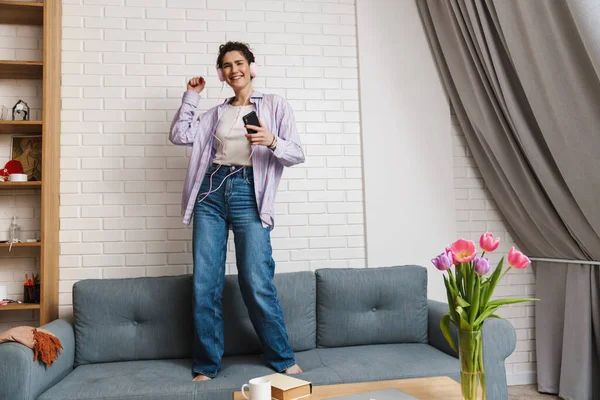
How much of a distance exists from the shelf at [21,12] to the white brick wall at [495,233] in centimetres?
274

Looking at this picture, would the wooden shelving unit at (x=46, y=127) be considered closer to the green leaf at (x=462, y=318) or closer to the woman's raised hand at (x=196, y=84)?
the woman's raised hand at (x=196, y=84)

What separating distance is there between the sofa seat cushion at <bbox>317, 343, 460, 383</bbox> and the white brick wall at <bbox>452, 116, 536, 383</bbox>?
1012 mm

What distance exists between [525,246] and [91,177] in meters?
2.85

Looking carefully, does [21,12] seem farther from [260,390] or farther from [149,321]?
[260,390]

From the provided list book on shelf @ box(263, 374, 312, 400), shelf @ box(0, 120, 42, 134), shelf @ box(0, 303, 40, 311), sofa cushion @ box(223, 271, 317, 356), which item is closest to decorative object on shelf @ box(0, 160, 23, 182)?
shelf @ box(0, 120, 42, 134)

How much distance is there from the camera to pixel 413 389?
5.55ft

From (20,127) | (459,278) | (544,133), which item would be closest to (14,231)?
(20,127)

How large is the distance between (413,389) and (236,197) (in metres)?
1.30

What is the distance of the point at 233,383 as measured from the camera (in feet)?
7.20

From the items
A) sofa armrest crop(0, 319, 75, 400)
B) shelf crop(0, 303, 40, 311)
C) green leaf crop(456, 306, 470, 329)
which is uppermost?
green leaf crop(456, 306, 470, 329)

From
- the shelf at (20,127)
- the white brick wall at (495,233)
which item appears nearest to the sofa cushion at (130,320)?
the shelf at (20,127)

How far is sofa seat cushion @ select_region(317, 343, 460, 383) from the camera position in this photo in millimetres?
2262

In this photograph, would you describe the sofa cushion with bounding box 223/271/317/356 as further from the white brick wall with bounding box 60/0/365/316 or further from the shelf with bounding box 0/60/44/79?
the shelf with bounding box 0/60/44/79

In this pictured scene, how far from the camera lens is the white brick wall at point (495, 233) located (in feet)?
11.0
